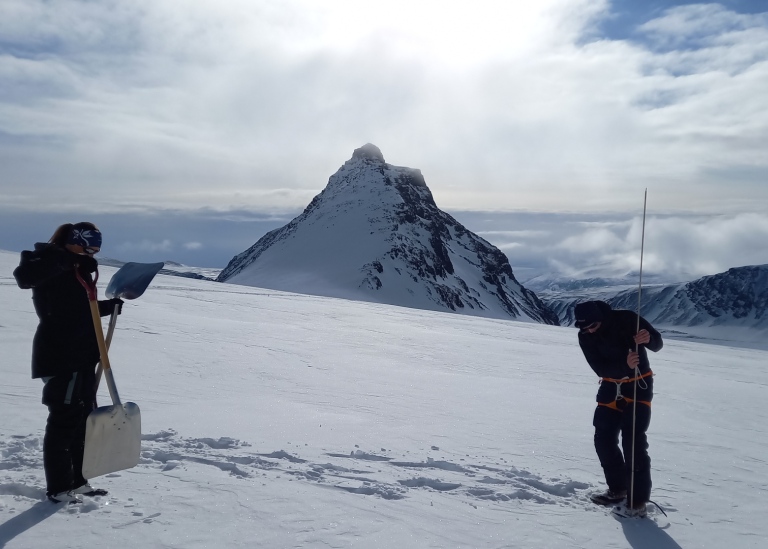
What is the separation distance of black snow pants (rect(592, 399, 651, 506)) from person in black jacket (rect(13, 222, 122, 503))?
13.4 feet

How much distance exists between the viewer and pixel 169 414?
6.68m

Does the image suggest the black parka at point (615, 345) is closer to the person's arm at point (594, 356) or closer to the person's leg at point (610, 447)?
the person's arm at point (594, 356)

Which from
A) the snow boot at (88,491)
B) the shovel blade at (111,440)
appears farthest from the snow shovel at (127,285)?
the snow boot at (88,491)

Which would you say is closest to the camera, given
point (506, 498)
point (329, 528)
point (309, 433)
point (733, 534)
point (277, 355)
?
point (329, 528)

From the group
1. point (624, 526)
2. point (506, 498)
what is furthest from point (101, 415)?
point (624, 526)

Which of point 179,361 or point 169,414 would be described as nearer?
point 169,414

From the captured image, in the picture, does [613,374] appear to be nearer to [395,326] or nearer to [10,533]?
[10,533]

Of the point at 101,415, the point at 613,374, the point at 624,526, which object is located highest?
the point at 613,374

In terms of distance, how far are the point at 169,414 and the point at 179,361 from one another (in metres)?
3.47

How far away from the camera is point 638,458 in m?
5.09

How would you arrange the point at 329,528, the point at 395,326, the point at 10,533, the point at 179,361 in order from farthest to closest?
the point at 395,326, the point at 179,361, the point at 329,528, the point at 10,533

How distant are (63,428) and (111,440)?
34 cm

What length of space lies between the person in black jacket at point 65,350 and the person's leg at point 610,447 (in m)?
4.06

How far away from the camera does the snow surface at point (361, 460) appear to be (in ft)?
13.7
